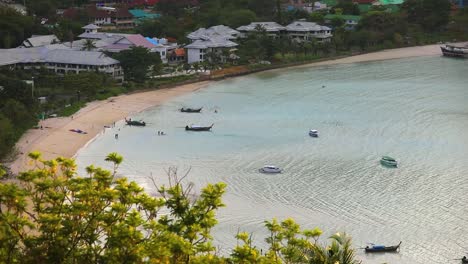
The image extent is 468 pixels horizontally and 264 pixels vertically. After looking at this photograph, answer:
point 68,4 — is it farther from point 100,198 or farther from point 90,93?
point 100,198

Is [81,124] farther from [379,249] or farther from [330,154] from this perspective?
[379,249]

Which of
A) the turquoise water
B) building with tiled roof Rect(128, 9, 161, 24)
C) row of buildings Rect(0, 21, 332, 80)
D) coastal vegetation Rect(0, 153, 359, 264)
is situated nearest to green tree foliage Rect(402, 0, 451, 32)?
row of buildings Rect(0, 21, 332, 80)

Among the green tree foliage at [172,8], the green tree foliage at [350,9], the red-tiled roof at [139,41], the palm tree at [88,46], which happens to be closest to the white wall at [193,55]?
the red-tiled roof at [139,41]

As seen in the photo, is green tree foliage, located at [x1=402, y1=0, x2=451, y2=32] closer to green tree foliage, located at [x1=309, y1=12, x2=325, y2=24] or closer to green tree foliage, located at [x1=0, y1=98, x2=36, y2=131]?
green tree foliage, located at [x1=309, y1=12, x2=325, y2=24]

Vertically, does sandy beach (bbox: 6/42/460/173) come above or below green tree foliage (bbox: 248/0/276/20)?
below

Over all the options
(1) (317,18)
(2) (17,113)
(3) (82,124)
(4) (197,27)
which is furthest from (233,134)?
(1) (317,18)
